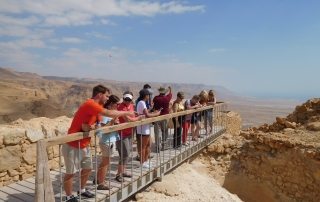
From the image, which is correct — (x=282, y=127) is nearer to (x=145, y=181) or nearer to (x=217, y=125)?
(x=217, y=125)

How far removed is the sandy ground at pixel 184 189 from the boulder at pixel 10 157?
2.52m

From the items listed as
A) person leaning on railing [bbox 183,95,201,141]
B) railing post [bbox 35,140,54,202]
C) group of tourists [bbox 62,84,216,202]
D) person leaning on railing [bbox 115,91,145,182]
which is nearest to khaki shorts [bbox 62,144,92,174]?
group of tourists [bbox 62,84,216,202]

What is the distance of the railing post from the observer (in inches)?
189

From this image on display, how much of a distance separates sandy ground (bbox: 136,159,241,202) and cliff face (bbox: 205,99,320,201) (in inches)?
83.3

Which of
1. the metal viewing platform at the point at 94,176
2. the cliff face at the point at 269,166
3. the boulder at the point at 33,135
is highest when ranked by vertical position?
the boulder at the point at 33,135

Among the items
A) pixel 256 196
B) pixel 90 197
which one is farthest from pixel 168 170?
pixel 256 196

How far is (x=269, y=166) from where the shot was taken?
41.5 feet

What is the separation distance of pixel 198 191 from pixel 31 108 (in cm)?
2403

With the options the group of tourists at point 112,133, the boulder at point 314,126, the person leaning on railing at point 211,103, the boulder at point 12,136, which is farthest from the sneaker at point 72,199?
the boulder at point 314,126

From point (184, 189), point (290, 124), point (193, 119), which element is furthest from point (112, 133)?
point (290, 124)

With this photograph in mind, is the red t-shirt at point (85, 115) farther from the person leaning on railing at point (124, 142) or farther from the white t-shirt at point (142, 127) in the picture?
the white t-shirt at point (142, 127)

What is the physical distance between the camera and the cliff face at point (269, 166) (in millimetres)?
12094

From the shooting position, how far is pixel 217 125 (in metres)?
14.8

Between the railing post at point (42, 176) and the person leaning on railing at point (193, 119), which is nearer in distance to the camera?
the railing post at point (42, 176)
